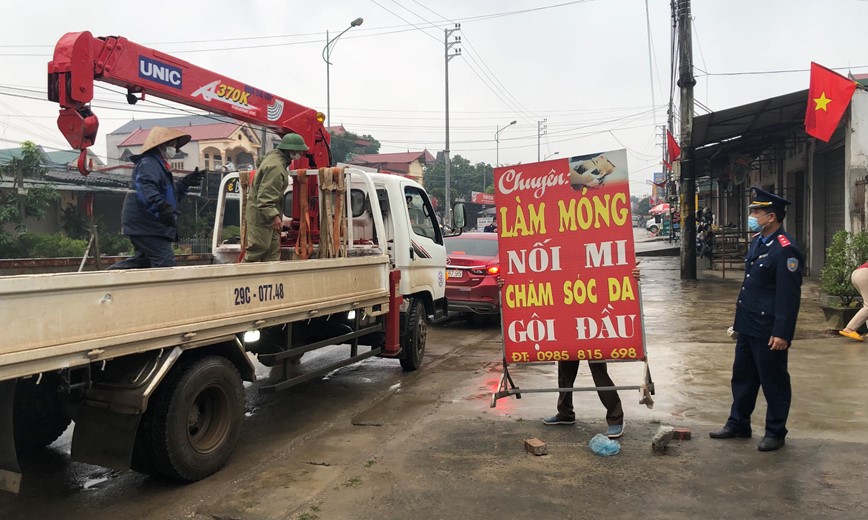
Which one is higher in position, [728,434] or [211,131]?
[211,131]

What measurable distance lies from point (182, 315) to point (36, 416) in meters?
1.70

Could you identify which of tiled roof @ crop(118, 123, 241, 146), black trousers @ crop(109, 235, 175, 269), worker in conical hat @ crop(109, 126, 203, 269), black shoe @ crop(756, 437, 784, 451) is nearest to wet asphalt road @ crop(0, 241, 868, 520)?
black shoe @ crop(756, 437, 784, 451)

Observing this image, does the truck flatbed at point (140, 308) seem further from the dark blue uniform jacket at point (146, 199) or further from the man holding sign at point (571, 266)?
the man holding sign at point (571, 266)

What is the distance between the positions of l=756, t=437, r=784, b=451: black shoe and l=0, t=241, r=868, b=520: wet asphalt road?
5 cm

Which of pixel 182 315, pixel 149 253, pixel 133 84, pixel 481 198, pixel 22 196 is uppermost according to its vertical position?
pixel 481 198

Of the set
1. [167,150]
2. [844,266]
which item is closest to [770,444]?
[167,150]

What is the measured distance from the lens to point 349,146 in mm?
68375

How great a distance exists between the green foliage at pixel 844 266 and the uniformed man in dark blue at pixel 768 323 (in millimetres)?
5703

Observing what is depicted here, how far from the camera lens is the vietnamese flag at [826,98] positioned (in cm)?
1090

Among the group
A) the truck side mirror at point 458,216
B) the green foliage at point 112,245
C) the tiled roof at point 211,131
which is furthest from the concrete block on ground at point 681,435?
the tiled roof at point 211,131

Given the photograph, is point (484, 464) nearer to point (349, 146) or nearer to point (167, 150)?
point (167, 150)

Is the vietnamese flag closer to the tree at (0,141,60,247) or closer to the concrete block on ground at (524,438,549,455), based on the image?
the concrete block on ground at (524,438,549,455)

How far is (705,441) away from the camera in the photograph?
4660 mm

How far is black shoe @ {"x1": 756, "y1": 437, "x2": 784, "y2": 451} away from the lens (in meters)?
4.43
